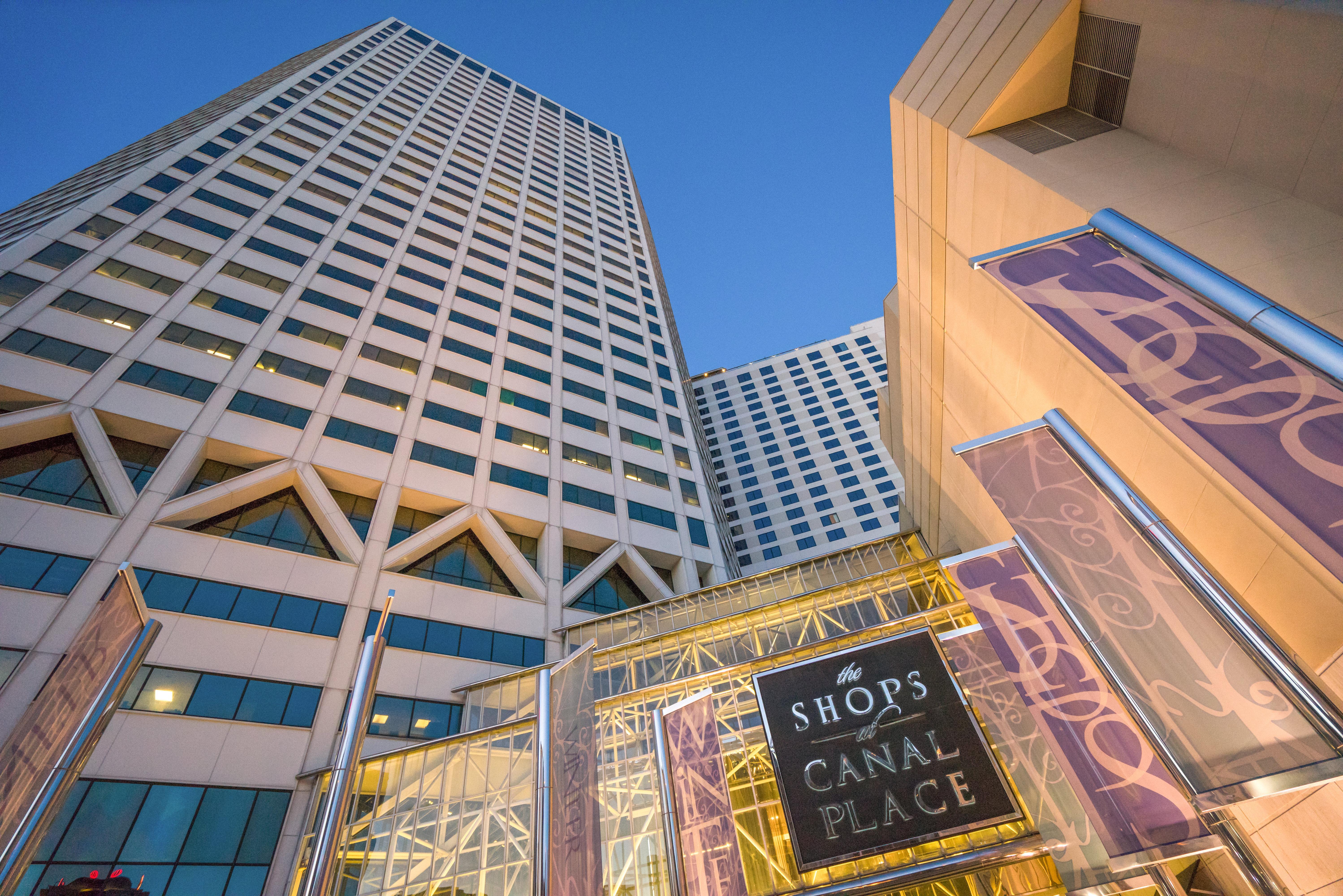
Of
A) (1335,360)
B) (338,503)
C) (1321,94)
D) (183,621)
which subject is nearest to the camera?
(1335,360)

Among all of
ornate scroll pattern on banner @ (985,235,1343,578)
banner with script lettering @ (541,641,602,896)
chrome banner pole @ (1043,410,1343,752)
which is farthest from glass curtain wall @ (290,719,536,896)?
ornate scroll pattern on banner @ (985,235,1343,578)

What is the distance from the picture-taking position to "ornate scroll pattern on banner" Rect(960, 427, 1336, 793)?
602 cm

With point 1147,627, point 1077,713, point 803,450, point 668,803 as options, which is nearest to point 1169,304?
point 1147,627

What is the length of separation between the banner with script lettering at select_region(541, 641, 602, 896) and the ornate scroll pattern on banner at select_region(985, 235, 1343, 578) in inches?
410

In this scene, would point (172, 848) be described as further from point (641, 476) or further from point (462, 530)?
point (641, 476)

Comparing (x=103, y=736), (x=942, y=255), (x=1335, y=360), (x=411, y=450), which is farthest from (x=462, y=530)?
(x=1335, y=360)

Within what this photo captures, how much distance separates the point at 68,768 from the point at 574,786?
24.4 feet

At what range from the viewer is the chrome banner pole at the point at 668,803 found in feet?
38.1

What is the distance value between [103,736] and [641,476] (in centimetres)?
2187

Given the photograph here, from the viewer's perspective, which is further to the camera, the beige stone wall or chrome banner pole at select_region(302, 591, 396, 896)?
the beige stone wall

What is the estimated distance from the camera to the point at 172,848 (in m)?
14.6

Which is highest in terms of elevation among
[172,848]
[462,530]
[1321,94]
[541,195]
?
[541,195]

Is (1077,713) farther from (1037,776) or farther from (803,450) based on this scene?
(803,450)

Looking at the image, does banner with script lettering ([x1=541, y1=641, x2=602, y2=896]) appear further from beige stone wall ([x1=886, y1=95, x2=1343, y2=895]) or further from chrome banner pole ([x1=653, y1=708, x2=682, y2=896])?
beige stone wall ([x1=886, y1=95, x2=1343, y2=895])
